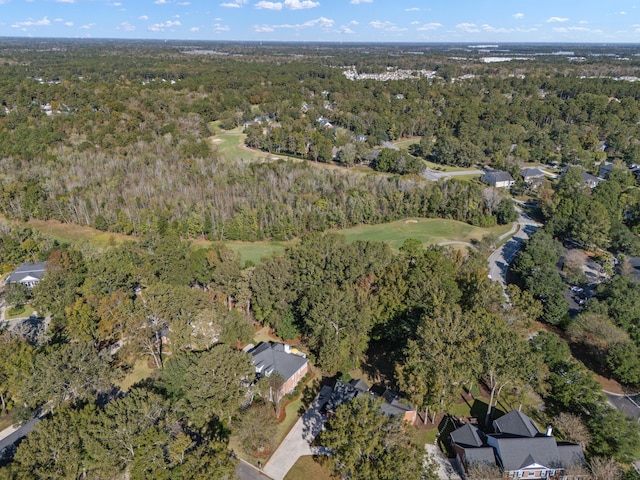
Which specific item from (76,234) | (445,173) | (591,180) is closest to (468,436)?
(76,234)

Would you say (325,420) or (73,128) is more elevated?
(73,128)

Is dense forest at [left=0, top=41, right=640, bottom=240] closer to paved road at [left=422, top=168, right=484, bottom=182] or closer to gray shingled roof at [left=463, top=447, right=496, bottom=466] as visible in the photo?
paved road at [left=422, top=168, right=484, bottom=182]

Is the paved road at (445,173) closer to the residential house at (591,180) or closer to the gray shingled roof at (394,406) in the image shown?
the residential house at (591,180)

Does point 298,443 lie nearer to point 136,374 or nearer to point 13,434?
point 136,374

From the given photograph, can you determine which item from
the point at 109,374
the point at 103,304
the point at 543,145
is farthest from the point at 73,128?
the point at 543,145

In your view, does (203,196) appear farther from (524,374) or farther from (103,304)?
(524,374)

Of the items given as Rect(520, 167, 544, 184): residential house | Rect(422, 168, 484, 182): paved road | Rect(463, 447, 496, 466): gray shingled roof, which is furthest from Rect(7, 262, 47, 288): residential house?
Rect(520, 167, 544, 184): residential house
